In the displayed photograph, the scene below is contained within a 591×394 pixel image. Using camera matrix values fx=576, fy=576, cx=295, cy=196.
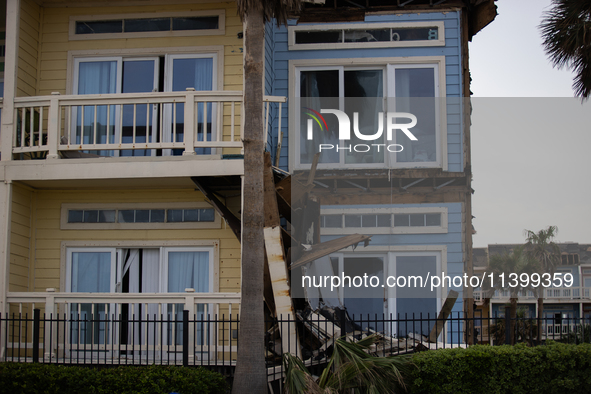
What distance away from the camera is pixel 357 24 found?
12.3 m

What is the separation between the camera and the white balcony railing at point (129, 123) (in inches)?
384

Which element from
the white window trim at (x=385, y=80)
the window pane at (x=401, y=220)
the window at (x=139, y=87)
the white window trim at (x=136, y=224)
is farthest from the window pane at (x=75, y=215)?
the window pane at (x=401, y=220)

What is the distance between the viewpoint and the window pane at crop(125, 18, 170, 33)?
11.5 metres

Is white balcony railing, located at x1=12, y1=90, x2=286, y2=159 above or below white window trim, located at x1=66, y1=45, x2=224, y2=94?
below

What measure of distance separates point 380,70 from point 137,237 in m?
6.07

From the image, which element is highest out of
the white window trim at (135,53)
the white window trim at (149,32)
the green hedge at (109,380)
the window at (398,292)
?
the white window trim at (149,32)

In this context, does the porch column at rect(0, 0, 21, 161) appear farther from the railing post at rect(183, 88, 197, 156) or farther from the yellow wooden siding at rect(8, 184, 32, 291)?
the railing post at rect(183, 88, 197, 156)

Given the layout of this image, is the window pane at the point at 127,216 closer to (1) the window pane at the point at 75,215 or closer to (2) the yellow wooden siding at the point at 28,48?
(1) the window pane at the point at 75,215

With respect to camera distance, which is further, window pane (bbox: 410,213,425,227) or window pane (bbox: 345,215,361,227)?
window pane (bbox: 345,215,361,227)

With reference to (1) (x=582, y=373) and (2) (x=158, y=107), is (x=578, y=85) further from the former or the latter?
(2) (x=158, y=107)

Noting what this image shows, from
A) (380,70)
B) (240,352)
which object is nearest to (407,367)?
(240,352)

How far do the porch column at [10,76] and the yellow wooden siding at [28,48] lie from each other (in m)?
0.38

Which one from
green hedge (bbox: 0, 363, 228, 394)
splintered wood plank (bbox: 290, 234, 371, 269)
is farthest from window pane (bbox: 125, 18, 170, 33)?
green hedge (bbox: 0, 363, 228, 394)

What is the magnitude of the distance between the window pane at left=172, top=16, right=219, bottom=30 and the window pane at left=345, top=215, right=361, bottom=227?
4654 mm
